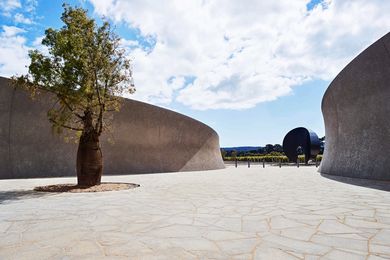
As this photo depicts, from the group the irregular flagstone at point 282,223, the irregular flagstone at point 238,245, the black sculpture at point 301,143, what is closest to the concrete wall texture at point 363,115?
the irregular flagstone at point 282,223

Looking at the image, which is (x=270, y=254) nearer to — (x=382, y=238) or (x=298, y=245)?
(x=298, y=245)

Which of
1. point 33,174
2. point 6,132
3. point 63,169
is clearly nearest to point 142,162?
point 63,169

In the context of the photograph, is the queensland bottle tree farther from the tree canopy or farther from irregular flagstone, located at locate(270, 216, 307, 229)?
irregular flagstone, located at locate(270, 216, 307, 229)

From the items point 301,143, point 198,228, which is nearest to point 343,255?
point 198,228

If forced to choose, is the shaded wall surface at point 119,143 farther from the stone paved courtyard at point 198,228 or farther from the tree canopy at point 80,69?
the stone paved courtyard at point 198,228

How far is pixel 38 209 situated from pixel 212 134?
70.7 feet

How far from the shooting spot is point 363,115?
13281 mm

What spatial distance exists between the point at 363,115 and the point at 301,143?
24.6 m

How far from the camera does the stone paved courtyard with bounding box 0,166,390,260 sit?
3.61 metres

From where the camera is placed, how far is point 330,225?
486 cm

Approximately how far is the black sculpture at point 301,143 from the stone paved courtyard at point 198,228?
29286mm

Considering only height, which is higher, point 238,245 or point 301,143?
point 301,143

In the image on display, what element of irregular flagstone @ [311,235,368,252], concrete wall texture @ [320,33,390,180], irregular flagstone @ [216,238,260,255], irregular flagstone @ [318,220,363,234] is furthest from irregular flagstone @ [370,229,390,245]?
concrete wall texture @ [320,33,390,180]

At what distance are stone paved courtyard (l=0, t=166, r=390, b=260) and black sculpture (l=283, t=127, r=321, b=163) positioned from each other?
2929 cm
